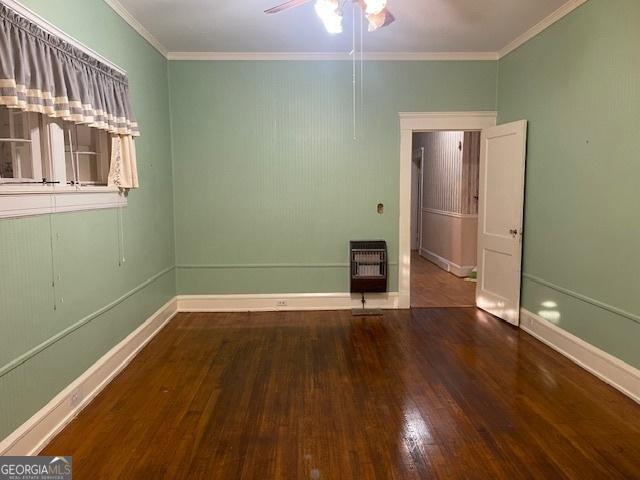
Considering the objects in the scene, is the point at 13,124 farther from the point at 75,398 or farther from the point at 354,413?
the point at 354,413

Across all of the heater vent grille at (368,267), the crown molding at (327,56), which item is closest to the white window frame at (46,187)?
the crown molding at (327,56)

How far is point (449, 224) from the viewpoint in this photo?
290 inches

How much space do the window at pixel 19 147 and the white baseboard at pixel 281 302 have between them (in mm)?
2776

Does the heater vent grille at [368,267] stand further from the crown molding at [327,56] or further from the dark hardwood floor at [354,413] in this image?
the crown molding at [327,56]

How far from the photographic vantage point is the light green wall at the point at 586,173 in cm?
300

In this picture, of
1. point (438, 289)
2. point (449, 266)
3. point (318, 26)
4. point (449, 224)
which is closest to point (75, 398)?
point (318, 26)

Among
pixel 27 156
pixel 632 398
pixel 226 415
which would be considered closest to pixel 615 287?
pixel 632 398

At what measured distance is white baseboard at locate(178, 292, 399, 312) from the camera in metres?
5.11

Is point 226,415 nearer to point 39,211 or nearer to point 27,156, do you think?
point 39,211

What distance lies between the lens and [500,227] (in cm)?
461

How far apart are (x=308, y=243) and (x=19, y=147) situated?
3.08 meters

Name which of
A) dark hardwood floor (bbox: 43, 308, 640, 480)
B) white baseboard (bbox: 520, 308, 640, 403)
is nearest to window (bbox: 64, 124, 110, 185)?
dark hardwood floor (bbox: 43, 308, 640, 480)

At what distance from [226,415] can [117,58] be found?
Answer: 111 inches

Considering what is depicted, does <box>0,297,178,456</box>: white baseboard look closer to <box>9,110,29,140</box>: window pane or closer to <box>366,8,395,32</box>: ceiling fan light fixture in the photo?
<box>9,110,29,140</box>: window pane
